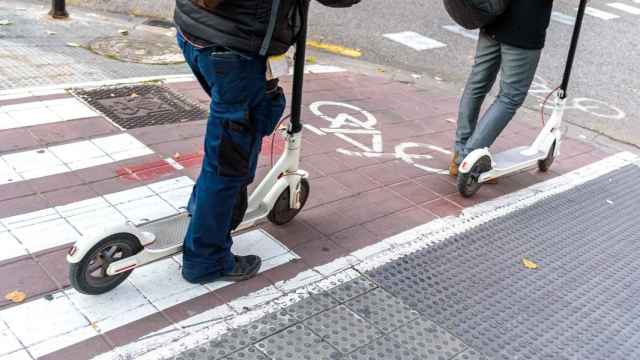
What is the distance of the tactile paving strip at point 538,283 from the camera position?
10.7ft

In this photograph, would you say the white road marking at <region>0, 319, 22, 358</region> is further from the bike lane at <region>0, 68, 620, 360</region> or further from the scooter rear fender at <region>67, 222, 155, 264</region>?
the scooter rear fender at <region>67, 222, 155, 264</region>

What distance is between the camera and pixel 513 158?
198 inches

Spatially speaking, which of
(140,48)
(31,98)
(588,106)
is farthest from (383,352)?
Answer: (588,106)

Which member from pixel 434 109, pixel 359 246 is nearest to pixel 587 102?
pixel 434 109

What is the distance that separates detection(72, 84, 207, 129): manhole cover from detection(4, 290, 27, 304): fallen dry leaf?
6.96 ft

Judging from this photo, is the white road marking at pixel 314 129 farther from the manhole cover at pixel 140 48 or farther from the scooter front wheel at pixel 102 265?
the scooter front wheel at pixel 102 265

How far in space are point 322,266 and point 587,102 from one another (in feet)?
17.1

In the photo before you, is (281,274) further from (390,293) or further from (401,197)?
(401,197)

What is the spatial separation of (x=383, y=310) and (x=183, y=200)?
150 centimetres

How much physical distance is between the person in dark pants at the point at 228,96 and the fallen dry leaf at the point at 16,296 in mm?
734

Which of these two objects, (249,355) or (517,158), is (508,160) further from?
(249,355)

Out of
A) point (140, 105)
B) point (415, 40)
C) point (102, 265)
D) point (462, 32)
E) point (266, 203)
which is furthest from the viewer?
point (462, 32)

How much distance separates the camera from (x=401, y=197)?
4508 mm

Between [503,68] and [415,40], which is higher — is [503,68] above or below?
above
